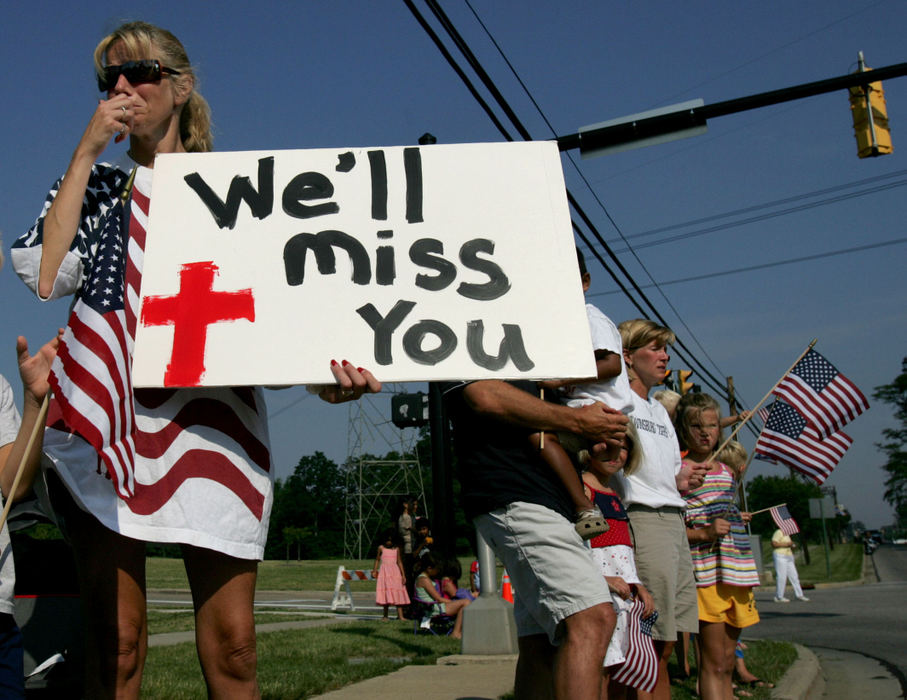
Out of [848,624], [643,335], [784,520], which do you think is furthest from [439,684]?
[848,624]

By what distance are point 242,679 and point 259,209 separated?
4.49 feet

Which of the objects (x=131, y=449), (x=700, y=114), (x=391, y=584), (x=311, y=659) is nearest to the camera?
(x=131, y=449)

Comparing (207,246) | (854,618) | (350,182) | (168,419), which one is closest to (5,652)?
(168,419)

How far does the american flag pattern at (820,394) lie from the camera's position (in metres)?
7.81

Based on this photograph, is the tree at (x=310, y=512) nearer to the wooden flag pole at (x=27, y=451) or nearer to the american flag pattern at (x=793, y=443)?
the american flag pattern at (x=793, y=443)

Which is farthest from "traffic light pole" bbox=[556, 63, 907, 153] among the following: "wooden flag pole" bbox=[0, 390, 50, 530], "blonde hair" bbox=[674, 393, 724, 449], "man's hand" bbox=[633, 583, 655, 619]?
"wooden flag pole" bbox=[0, 390, 50, 530]

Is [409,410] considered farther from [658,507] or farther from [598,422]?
[598,422]

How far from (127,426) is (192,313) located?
1.35 ft

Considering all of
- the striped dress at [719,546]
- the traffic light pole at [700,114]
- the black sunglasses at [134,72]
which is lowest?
the striped dress at [719,546]

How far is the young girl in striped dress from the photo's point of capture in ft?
16.7

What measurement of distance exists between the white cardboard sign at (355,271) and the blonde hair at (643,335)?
6.95ft

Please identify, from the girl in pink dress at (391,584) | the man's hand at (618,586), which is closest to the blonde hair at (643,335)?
A: the man's hand at (618,586)

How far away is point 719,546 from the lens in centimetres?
541

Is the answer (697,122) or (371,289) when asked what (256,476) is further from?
(697,122)
